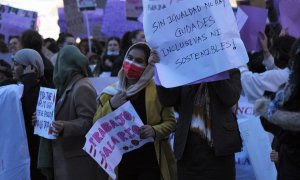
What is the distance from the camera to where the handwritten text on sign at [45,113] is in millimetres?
5102

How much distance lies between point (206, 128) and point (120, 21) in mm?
7941

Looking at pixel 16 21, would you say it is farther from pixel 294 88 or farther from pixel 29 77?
pixel 294 88

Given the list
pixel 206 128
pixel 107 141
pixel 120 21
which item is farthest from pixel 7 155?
pixel 120 21

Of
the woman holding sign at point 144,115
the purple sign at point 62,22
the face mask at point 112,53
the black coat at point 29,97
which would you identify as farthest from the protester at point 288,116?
the purple sign at point 62,22

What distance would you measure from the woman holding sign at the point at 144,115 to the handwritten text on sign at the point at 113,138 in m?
0.10

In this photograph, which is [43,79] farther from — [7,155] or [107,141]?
[107,141]

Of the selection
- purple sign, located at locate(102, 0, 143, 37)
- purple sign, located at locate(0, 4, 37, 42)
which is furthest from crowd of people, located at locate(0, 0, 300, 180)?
purple sign, located at locate(102, 0, 143, 37)

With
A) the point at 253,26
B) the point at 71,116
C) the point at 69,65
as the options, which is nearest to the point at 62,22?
the point at 253,26

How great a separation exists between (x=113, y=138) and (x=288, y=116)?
1636 millimetres

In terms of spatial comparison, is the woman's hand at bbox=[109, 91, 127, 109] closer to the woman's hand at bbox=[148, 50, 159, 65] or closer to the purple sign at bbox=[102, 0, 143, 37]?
the woman's hand at bbox=[148, 50, 159, 65]

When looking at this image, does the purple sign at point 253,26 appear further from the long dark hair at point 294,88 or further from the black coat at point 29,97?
the long dark hair at point 294,88

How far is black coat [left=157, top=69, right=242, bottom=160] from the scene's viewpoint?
409cm

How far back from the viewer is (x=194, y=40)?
13.4 ft

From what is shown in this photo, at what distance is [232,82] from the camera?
4.14 meters
